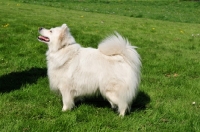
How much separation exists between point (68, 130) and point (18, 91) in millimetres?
1948

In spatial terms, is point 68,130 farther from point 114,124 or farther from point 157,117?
point 157,117

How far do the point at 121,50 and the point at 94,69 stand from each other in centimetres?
57

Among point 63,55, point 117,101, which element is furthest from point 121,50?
point 63,55

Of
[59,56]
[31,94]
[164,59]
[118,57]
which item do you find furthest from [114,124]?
[164,59]

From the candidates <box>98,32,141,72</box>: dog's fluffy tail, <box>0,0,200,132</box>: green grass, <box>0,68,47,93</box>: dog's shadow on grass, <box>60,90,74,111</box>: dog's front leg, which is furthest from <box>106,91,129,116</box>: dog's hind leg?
<box>0,68,47,93</box>: dog's shadow on grass

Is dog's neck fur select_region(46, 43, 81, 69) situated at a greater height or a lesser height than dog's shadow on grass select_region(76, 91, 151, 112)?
greater

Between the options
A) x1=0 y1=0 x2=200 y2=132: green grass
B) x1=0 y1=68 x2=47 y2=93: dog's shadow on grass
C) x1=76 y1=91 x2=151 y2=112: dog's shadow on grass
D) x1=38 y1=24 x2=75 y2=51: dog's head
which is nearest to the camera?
x1=0 y1=0 x2=200 y2=132: green grass

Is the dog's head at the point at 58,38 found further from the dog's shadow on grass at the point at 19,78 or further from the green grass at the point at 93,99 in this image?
the dog's shadow on grass at the point at 19,78

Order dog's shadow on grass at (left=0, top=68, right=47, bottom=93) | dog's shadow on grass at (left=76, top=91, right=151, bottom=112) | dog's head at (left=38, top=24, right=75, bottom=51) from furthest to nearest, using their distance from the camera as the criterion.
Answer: dog's shadow on grass at (left=0, top=68, right=47, bottom=93) → dog's shadow on grass at (left=76, top=91, right=151, bottom=112) → dog's head at (left=38, top=24, right=75, bottom=51)

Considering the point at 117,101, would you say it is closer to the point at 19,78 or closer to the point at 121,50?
the point at 121,50

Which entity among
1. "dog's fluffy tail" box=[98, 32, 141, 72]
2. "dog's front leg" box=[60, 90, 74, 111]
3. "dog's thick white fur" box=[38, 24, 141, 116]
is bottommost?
"dog's front leg" box=[60, 90, 74, 111]

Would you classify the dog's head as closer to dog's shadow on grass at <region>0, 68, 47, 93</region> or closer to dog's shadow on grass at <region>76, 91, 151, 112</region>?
dog's shadow on grass at <region>76, 91, 151, 112</region>

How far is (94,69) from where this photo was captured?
197 inches

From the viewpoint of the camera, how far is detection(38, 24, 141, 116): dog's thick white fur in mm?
4887
